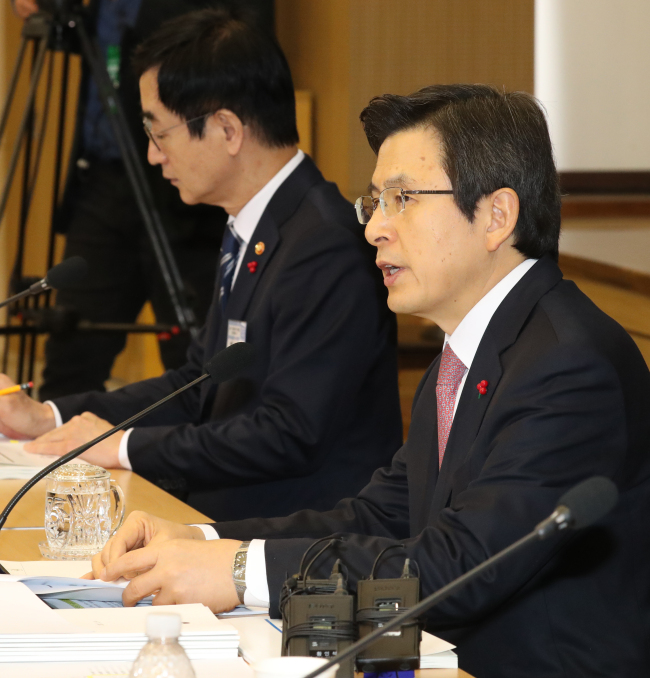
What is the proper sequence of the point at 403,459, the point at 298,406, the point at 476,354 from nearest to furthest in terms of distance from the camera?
the point at 476,354 → the point at 403,459 → the point at 298,406

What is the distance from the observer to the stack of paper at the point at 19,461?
5.90ft

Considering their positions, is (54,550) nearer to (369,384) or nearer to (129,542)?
(129,542)

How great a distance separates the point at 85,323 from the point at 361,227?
4.15 ft

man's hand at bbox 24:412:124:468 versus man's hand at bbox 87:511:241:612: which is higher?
man's hand at bbox 87:511:241:612

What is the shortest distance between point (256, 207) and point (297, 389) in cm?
50

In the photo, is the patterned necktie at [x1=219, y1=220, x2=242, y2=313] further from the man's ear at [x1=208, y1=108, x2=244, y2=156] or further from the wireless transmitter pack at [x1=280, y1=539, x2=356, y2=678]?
the wireless transmitter pack at [x1=280, y1=539, x2=356, y2=678]

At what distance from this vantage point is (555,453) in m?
1.17

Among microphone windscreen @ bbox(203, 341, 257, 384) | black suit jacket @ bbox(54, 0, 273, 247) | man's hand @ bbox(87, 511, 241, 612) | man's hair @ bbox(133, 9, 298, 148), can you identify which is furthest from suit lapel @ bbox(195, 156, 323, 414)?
black suit jacket @ bbox(54, 0, 273, 247)

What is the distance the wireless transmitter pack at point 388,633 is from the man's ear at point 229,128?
Result: 1481 millimetres

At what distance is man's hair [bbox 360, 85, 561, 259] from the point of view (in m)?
1.37

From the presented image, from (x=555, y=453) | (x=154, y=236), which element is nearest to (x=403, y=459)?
(x=555, y=453)

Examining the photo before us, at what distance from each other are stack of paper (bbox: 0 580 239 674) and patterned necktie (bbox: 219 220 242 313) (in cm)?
122

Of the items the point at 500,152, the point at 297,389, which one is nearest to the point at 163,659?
the point at 500,152

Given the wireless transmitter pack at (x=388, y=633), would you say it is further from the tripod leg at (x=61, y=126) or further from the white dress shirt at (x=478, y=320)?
the tripod leg at (x=61, y=126)
